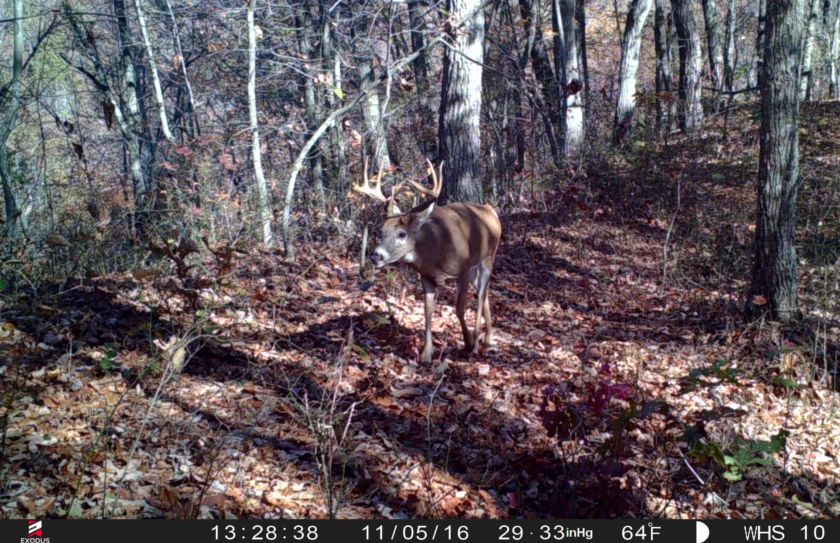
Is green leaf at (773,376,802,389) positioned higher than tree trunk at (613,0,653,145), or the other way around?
tree trunk at (613,0,653,145)

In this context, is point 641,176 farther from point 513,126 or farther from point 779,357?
point 779,357

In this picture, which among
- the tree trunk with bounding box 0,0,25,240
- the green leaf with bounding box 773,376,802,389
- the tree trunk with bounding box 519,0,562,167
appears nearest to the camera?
the green leaf with bounding box 773,376,802,389

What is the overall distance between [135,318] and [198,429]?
2.23 m

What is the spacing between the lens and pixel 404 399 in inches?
235

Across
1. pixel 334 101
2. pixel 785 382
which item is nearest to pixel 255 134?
pixel 334 101

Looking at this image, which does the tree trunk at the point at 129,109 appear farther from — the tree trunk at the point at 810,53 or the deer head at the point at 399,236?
the tree trunk at the point at 810,53

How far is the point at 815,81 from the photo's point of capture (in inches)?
834

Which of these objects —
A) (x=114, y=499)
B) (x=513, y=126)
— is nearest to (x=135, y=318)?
(x=114, y=499)

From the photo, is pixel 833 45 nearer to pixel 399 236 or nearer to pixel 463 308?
pixel 463 308

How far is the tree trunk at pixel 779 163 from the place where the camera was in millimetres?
6856

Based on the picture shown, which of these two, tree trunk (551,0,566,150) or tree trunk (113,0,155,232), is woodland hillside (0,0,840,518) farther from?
tree trunk (551,0,566,150)

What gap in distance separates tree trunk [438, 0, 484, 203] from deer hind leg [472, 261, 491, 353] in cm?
263

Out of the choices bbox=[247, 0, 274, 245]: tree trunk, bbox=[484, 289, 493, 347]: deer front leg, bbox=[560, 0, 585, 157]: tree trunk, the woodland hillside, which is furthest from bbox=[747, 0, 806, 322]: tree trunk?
bbox=[560, 0, 585, 157]: tree trunk

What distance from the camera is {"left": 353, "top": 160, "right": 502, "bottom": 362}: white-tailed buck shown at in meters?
6.82
